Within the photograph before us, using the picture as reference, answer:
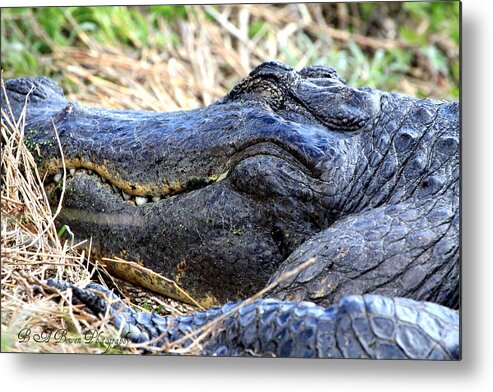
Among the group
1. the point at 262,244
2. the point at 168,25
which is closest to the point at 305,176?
the point at 262,244

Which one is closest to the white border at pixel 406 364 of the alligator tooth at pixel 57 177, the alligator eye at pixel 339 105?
the alligator eye at pixel 339 105

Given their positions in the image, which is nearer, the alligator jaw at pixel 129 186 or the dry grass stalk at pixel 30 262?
the dry grass stalk at pixel 30 262

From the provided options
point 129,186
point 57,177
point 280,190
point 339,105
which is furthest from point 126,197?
point 339,105

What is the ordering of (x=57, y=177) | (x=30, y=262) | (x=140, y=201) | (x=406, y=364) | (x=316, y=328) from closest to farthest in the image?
(x=316, y=328) → (x=406, y=364) → (x=30, y=262) → (x=140, y=201) → (x=57, y=177)

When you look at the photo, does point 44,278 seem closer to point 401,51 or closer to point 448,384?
point 448,384

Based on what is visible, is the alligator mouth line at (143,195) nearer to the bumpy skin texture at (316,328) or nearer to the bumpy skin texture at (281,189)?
the bumpy skin texture at (281,189)

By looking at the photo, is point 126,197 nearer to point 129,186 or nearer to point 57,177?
point 129,186

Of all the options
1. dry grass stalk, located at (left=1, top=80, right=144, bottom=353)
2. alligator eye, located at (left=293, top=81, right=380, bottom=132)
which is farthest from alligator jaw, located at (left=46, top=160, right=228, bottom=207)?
alligator eye, located at (left=293, top=81, right=380, bottom=132)

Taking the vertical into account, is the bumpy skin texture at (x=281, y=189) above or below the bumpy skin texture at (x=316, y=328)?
above
